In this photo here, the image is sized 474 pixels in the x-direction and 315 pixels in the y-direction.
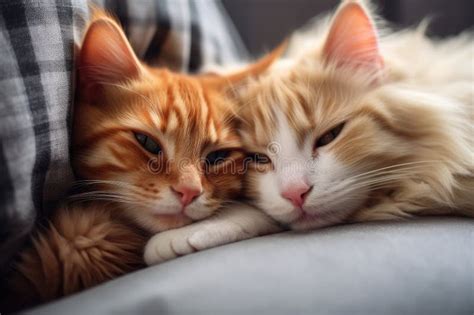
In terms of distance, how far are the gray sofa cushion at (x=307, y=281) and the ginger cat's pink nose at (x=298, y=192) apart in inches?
4.7

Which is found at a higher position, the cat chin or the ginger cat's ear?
the ginger cat's ear

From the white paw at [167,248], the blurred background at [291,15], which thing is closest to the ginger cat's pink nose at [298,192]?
the white paw at [167,248]

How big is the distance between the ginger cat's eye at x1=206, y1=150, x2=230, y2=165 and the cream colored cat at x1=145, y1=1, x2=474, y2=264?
2.4 inches

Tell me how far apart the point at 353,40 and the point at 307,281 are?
0.68m

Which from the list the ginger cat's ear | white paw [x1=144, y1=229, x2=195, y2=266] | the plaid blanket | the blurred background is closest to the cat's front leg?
white paw [x1=144, y1=229, x2=195, y2=266]

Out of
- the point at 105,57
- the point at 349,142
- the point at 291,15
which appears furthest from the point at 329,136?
the point at 291,15

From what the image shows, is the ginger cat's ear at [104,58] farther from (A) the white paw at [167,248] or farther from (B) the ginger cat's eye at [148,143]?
(A) the white paw at [167,248]

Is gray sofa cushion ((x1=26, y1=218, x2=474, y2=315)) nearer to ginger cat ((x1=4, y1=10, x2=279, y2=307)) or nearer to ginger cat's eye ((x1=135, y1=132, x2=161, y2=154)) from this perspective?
ginger cat ((x1=4, y1=10, x2=279, y2=307))

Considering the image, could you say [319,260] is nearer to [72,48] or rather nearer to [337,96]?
[337,96]

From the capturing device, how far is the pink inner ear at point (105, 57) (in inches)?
38.2

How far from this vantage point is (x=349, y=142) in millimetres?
982

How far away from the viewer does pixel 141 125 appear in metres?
0.98

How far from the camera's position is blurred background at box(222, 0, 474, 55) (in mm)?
1825

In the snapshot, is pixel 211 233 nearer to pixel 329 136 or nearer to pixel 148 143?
pixel 148 143
